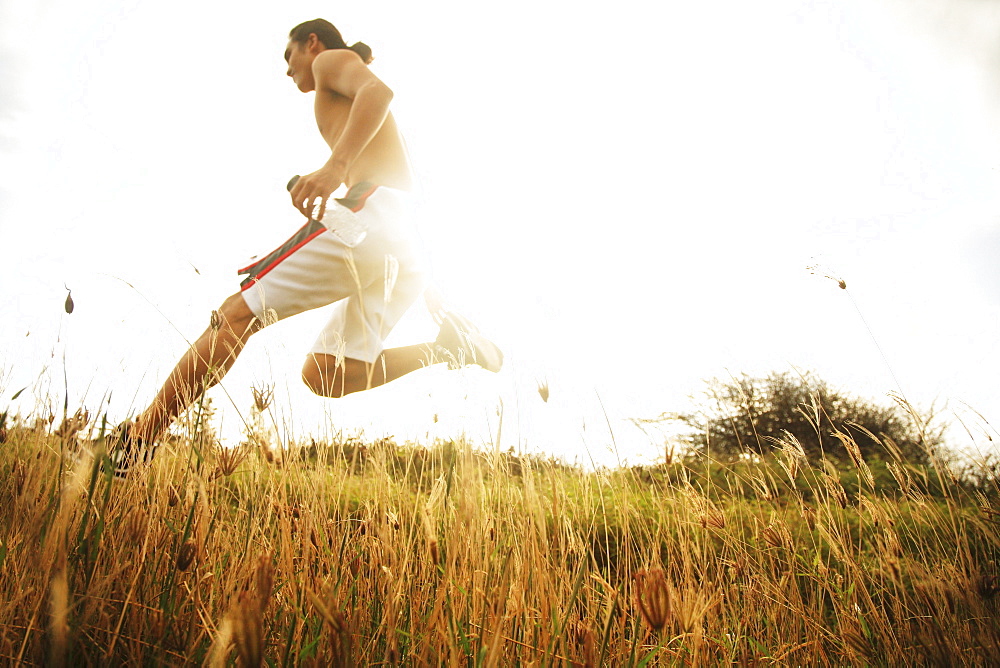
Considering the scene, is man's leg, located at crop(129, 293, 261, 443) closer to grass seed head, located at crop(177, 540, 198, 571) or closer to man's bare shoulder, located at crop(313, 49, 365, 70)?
grass seed head, located at crop(177, 540, 198, 571)

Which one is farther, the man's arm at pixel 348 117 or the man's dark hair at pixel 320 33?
the man's dark hair at pixel 320 33

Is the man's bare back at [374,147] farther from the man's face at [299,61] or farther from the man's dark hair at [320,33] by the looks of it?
the man's dark hair at [320,33]

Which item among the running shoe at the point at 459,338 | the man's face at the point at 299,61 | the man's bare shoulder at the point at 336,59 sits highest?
the man's face at the point at 299,61

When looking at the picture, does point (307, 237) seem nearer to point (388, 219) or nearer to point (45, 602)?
point (388, 219)

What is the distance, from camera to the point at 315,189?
1968 mm

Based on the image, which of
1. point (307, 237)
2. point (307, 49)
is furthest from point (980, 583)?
point (307, 49)

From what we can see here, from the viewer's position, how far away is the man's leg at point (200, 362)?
149 cm

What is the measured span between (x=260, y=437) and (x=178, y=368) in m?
0.89

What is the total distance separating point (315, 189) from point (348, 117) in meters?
0.75

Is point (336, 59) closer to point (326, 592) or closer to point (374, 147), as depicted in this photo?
point (374, 147)

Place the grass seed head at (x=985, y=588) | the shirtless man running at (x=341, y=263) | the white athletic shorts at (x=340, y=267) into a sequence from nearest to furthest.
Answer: the grass seed head at (x=985, y=588), the shirtless man running at (x=341, y=263), the white athletic shorts at (x=340, y=267)

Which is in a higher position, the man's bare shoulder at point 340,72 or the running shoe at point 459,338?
the man's bare shoulder at point 340,72

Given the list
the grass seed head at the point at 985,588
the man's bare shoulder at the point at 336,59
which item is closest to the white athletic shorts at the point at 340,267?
the man's bare shoulder at the point at 336,59

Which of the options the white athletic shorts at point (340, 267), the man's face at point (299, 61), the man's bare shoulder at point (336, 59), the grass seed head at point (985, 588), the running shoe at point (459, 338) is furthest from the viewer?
the man's face at point (299, 61)
